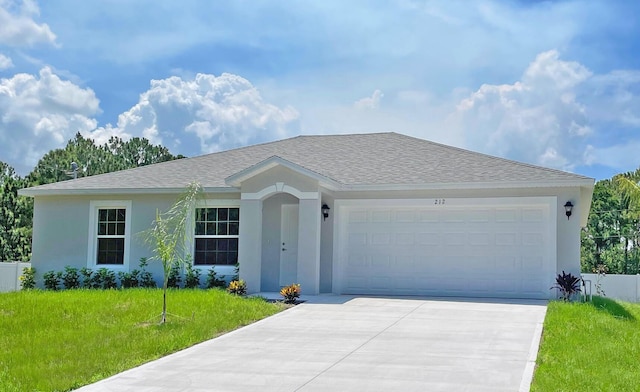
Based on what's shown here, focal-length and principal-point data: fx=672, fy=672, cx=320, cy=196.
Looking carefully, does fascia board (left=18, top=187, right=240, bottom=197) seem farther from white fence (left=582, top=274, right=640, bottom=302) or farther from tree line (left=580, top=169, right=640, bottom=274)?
tree line (left=580, top=169, right=640, bottom=274)

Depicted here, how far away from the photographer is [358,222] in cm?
1711

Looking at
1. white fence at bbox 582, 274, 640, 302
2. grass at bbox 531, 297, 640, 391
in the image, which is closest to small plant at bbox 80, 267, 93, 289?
grass at bbox 531, 297, 640, 391

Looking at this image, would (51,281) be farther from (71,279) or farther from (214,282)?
(214,282)

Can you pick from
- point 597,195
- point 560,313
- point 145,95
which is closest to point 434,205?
Result: point 560,313

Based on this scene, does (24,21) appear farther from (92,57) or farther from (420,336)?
(420,336)

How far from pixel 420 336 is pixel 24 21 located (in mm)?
12185

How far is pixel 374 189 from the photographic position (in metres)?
16.7

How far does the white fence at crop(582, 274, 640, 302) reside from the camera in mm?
23875

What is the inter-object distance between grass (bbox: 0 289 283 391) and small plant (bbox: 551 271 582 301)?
6.34 metres

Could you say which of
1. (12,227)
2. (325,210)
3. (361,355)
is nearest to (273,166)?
(325,210)

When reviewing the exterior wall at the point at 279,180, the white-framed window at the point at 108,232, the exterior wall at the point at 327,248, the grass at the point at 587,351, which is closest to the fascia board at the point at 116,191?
the white-framed window at the point at 108,232

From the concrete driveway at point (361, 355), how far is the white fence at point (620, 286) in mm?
12257

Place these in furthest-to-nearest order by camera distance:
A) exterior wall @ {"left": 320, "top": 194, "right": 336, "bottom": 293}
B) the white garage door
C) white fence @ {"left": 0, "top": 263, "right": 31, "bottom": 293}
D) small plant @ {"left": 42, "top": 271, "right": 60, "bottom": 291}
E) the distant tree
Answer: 1. the distant tree
2. white fence @ {"left": 0, "top": 263, "right": 31, "bottom": 293}
3. small plant @ {"left": 42, "top": 271, "right": 60, "bottom": 291}
4. exterior wall @ {"left": 320, "top": 194, "right": 336, "bottom": 293}
5. the white garage door

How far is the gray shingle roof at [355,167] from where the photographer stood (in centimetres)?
1638
